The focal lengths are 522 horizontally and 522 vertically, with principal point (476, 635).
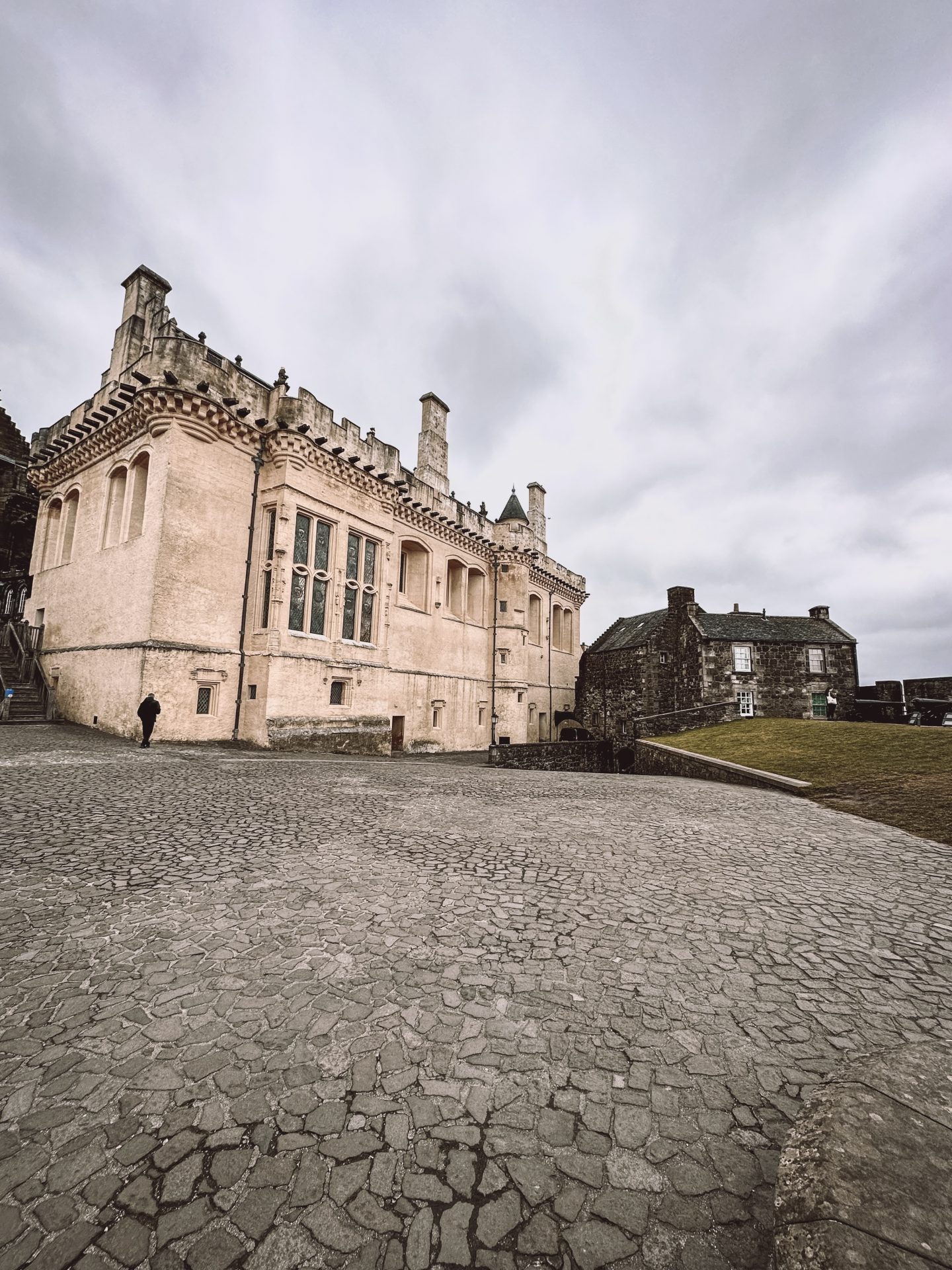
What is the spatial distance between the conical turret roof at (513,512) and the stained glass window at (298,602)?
16.4 meters

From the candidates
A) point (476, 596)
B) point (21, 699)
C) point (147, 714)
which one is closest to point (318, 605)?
point (147, 714)

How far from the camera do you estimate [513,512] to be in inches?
1287

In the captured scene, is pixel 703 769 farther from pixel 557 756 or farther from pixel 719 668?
pixel 719 668

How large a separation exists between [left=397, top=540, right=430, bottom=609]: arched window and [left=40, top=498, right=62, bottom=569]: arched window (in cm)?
1433

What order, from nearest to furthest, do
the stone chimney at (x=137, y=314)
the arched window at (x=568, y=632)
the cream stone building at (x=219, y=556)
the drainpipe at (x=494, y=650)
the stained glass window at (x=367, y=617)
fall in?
the cream stone building at (x=219, y=556) → the stone chimney at (x=137, y=314) → the stained glass window at (x=367, y=617) → the drainpipe at (x=494, y=650) → the arched window at (x=568, y=632)

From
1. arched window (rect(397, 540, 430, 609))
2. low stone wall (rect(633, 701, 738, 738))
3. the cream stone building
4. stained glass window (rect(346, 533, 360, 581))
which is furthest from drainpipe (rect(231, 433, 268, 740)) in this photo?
low stone wall (rect(633, 701, 738, 738))

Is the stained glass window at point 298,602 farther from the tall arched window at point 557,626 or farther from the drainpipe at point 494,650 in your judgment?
the tall arched window at point 557,626

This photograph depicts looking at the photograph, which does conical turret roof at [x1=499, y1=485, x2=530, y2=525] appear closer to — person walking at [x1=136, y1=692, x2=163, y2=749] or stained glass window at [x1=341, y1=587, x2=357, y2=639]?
stained glass window at [x1=341, y1=587, x2=357, y2=639]

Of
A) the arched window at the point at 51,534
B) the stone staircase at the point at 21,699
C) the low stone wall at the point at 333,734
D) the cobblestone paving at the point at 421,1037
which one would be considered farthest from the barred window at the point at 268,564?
the cobblestone paving at the point at 421,1037

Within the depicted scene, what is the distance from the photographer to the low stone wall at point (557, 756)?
2286 centimetres

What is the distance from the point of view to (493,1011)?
2936mm

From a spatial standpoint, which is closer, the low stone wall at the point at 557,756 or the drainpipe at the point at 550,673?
the low stone wall at the point at 557,756

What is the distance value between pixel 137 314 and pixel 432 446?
13.6m

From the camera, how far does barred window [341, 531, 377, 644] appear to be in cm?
2083
